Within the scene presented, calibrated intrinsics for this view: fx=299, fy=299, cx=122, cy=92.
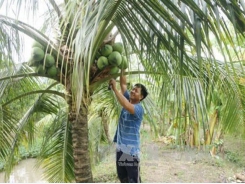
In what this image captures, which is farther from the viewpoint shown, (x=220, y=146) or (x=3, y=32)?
(x=220, y=146)

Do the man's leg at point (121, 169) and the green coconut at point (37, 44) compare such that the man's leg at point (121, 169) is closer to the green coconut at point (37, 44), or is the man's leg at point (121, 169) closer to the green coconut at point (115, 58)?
the green coconut at point (115, 58)

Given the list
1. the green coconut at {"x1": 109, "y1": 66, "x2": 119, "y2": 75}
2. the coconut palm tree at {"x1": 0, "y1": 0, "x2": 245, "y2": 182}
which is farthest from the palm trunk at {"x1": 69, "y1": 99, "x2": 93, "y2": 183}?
the green coconut at {"x1": 109, "y1": 66, "x2": 119, "y2": 75}

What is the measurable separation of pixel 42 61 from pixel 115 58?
0.45m

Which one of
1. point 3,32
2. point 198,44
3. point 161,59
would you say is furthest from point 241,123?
point 3,32

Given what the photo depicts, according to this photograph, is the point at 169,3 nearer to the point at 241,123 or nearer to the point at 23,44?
the point at 23,44

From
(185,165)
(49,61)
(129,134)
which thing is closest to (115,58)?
(49,61)

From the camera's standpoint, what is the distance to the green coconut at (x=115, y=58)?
1754 mm

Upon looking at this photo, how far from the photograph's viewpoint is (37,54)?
5.63 feet

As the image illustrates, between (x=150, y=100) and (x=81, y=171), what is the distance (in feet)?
3.16

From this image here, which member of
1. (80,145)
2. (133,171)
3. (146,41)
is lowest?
(133,171)

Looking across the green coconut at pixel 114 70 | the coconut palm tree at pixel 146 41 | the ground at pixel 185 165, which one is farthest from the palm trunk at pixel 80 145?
the ground at pixel 185 165

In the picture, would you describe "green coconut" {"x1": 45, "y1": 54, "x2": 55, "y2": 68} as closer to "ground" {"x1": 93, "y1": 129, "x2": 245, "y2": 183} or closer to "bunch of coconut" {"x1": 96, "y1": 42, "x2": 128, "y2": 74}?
"bunch of coconut" {"x1": 96, "y1": 42, "x2": 128, "y2": 74}

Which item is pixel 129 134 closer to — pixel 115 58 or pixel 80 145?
pixel 80 145

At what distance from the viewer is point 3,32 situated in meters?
1.60
